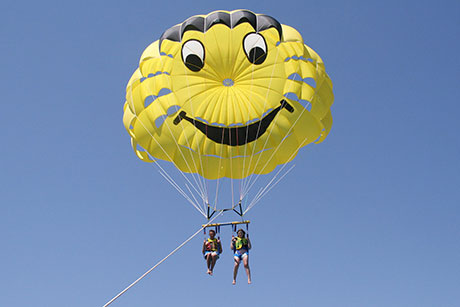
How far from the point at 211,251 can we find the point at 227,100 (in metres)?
3.43

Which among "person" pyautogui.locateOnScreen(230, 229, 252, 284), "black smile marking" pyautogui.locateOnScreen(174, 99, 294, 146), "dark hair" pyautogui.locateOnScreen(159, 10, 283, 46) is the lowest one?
"person" pyautogui.locateOnScreen(230, 229, 252, 284)

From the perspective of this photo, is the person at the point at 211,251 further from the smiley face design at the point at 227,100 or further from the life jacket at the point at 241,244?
the smiley face design at the point at 227,100

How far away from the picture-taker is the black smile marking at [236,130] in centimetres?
1311

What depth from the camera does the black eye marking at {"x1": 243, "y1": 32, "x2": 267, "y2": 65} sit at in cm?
1211

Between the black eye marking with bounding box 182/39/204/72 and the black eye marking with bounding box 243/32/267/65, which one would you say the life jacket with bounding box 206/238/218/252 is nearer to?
the black eye marking with bounding box 182/39/204/72

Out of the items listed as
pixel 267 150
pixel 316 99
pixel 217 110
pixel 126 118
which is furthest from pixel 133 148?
pixel 316 99

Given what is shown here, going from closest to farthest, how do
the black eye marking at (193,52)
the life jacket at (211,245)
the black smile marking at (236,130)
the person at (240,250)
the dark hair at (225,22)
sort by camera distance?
the dark hair at (225,22) < the person at (240,250) < the life jacket at (211,245) < the black eye marking at (193,52) < the black smile marking at (236,130)

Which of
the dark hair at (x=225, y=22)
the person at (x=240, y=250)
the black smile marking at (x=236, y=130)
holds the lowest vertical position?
the person at (x=240, y=250)

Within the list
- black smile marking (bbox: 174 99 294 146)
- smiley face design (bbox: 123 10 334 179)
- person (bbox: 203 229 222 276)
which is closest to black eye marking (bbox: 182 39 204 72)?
smiley face design (bbox: 123 10 334 179)

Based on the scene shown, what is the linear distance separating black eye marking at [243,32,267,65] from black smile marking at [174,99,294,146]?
135cm

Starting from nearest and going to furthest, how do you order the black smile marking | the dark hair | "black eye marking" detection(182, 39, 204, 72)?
the dark hair, "black eye marking" detection(182, 39, 204, 72), the black smile marking

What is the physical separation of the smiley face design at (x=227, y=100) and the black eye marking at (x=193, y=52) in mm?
21

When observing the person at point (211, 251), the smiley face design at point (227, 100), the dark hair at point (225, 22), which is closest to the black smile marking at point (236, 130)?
the smiley face design at point (227, 100)

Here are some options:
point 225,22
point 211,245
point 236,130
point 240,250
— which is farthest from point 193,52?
point 240,250
